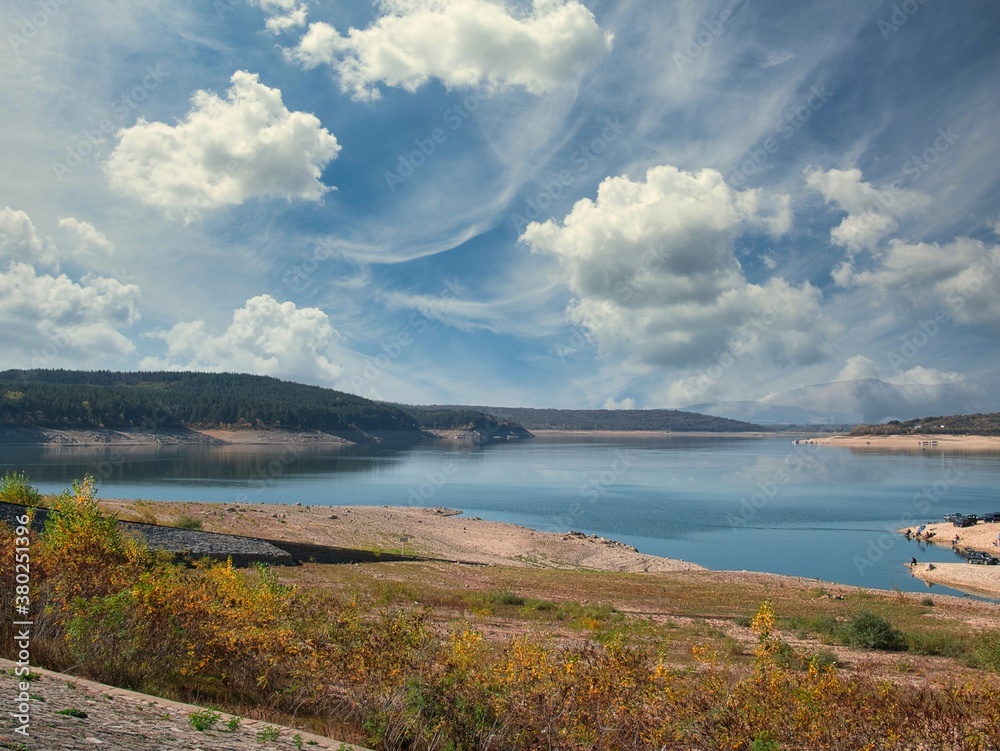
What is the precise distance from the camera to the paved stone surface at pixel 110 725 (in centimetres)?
688

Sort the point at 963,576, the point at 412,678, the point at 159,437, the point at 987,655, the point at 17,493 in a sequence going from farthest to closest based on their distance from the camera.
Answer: the point at 159,437 → the point at 963,576 → the point at 17,493 → the point at 987,655 → the point at 412,678

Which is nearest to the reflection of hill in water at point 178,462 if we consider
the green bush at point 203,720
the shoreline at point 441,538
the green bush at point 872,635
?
the shoreline at point 441,538

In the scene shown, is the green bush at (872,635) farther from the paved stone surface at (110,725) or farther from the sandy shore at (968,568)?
the sandy shore at (968,568)

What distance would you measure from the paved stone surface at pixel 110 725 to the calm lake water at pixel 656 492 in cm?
4369

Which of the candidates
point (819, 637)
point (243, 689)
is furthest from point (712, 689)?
point (819, 637)

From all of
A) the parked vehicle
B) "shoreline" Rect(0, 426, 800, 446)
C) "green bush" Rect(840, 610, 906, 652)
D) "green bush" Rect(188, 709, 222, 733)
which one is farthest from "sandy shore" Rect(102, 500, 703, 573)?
"shoreline" Rect(0, 426, 800, 446)

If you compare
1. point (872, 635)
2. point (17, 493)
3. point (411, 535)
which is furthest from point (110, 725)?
point (411, 535)

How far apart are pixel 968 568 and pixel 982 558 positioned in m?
4.43

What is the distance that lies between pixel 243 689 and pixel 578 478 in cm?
11316

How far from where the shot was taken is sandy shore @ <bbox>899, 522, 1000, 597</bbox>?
40844mm

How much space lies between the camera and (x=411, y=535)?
5138 centimetres

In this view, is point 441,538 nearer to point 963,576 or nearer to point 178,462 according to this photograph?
point 963,576

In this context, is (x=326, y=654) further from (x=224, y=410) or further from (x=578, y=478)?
(x=224, y=410)

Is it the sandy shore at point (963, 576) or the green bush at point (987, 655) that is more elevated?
the green bush at point (987, 655)
